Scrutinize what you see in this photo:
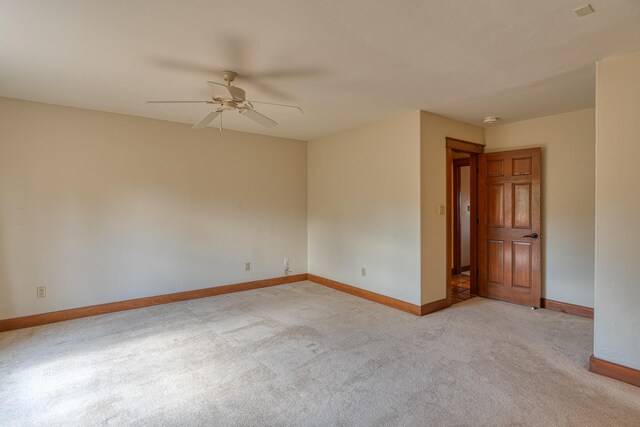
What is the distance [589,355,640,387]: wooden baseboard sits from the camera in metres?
2.34

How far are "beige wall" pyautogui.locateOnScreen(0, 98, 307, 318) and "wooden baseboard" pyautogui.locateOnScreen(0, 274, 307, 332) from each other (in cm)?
8

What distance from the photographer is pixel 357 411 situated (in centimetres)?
208

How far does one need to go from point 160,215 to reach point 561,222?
16.5ft

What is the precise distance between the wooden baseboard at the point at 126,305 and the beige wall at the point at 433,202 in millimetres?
2424

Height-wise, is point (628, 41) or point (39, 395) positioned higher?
point (628, 41)

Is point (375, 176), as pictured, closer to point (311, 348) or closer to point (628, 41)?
point (311, 348)

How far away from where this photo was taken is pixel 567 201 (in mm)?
3938

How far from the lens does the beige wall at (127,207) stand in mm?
3508

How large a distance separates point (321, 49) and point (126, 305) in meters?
3.76

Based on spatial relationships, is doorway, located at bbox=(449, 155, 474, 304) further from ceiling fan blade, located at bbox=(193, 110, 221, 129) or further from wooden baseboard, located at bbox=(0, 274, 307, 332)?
ceiling fan blade, located at bbox=(193, 110, 221, 129)

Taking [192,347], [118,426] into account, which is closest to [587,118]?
[192,347]

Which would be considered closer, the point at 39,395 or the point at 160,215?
the point at 39,395

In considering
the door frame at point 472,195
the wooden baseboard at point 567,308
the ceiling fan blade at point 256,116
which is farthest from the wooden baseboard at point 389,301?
the ceiling fan blade at point 256,116

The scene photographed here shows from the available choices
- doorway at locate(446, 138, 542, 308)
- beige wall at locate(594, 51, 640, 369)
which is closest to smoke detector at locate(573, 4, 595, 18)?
beige wall at locate(594, 51, 640, 369)
